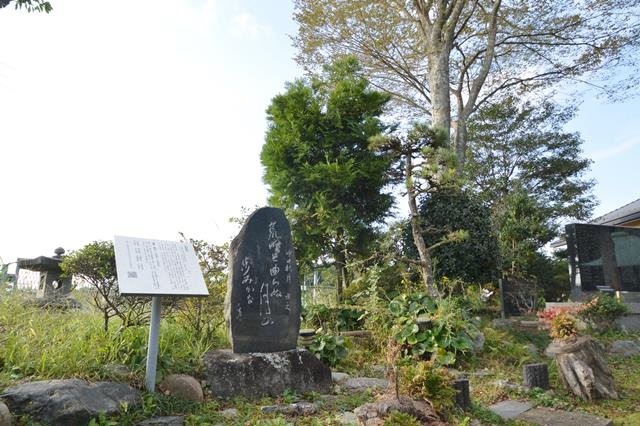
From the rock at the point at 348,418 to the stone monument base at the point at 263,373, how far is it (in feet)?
2.56

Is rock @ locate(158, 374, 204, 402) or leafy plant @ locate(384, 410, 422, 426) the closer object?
leafy plant @ locate(384, 410, 422, 426)

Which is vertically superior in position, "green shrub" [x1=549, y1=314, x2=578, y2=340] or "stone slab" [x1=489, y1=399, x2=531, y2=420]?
"green shrub" [x1=549, y1=314, x2=578, y2=340]

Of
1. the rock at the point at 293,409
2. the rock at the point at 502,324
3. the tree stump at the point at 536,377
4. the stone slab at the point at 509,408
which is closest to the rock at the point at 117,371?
the rock at the point at 293,409

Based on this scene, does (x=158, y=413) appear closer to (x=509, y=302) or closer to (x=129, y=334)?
(x=129, y=334)

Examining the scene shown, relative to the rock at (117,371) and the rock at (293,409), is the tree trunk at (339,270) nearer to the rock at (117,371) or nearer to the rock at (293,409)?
the rock at (293,409)

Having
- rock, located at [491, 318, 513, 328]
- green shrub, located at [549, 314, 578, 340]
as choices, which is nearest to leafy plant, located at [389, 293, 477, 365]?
green shrub, located at [549, 314, 578, 340]

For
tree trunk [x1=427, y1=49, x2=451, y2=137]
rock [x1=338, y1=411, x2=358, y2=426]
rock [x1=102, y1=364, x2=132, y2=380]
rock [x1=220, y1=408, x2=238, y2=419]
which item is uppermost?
tree trunk [x1=427, y1=49, x2=451, y2=137]

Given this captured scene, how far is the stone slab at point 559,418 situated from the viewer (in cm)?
359

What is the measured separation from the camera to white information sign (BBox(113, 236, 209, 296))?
11.6 feet

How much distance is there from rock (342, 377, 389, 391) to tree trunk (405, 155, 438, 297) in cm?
211

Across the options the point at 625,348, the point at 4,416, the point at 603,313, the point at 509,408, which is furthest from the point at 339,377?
the point at 603,313

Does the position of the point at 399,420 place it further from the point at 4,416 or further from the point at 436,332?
the point at 436,332

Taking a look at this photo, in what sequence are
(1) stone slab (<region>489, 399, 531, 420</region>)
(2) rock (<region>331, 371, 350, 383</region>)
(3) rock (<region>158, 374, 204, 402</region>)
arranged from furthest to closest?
1. (2) rock (<region>331, 371, 350, 383</region>)
2. (1) stone slab (<region>489, 399, 531, 420</region>)
3. (3) rock (<region>158, 374, 204, 402</region>)

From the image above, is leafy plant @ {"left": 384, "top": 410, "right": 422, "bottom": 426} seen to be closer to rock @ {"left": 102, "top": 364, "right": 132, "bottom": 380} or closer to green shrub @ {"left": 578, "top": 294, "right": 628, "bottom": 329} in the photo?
rock @ {"left": 102, "top": 364, "right": 132, "bottom": 380}
